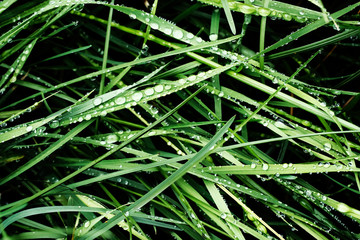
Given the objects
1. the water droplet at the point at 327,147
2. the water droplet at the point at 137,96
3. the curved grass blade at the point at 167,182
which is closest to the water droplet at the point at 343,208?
the water droplet at the point at 327,147

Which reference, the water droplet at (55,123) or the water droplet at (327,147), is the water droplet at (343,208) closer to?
the water droplet at (327,147)

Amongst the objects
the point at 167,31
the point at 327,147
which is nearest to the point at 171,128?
the point at 167,31

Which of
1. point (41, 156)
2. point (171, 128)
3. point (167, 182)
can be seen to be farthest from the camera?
point (171, 128)

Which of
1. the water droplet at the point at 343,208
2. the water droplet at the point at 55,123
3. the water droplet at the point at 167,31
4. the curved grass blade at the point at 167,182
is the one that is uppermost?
the water droplet at the point at 167,31

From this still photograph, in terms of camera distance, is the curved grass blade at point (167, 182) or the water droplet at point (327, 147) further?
the water droplet at point (327, 147)

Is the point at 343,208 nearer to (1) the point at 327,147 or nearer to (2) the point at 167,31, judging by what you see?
(1) the point at 327,147

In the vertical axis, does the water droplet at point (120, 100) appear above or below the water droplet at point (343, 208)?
above

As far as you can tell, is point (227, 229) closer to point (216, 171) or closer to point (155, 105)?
point (216, 171)

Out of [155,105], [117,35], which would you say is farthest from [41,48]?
[155,105]
